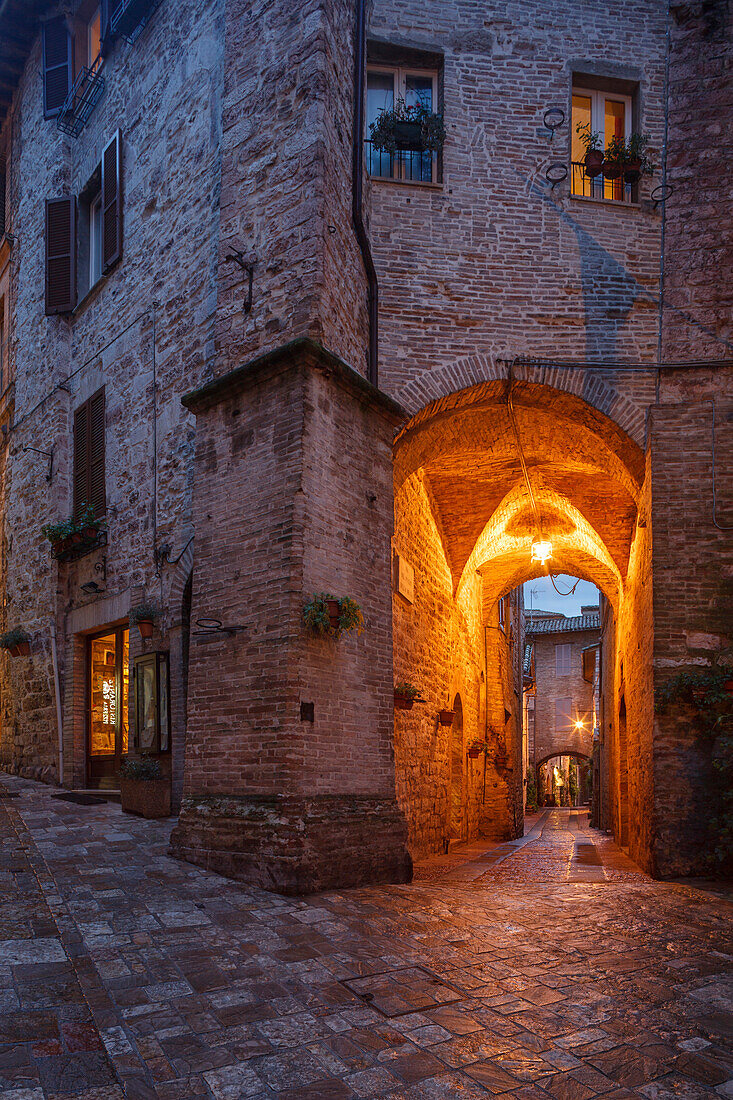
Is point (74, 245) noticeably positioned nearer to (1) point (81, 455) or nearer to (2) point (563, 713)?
(1) point (81, 455)

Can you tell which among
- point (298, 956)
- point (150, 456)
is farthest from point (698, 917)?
point (150, 456)

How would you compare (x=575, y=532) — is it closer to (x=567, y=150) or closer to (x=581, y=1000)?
(x=567, y=150)

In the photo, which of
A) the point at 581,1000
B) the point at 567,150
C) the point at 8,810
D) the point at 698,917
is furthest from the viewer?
the point at 567,150

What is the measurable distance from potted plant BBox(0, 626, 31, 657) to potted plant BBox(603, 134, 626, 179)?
9855 millimetres

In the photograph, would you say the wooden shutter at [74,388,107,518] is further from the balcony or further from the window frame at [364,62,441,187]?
the window frame at [364,62,441,187]

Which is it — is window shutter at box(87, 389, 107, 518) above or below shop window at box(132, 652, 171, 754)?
above

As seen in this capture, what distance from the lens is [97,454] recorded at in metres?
11.4

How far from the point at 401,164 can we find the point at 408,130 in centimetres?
38

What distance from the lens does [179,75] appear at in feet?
34.2

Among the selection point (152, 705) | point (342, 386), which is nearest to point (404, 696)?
point (152, 705)

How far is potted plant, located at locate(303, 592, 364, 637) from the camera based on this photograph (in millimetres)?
6777

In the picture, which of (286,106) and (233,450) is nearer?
(233,450)

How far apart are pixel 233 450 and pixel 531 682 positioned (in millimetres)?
24705

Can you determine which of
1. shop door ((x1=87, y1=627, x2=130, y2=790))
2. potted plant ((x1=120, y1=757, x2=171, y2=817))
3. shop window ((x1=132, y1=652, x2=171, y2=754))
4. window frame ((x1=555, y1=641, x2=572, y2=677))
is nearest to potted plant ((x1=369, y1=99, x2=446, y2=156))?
shop window ((x1=132, y1=652, x2=171, y2=754))
